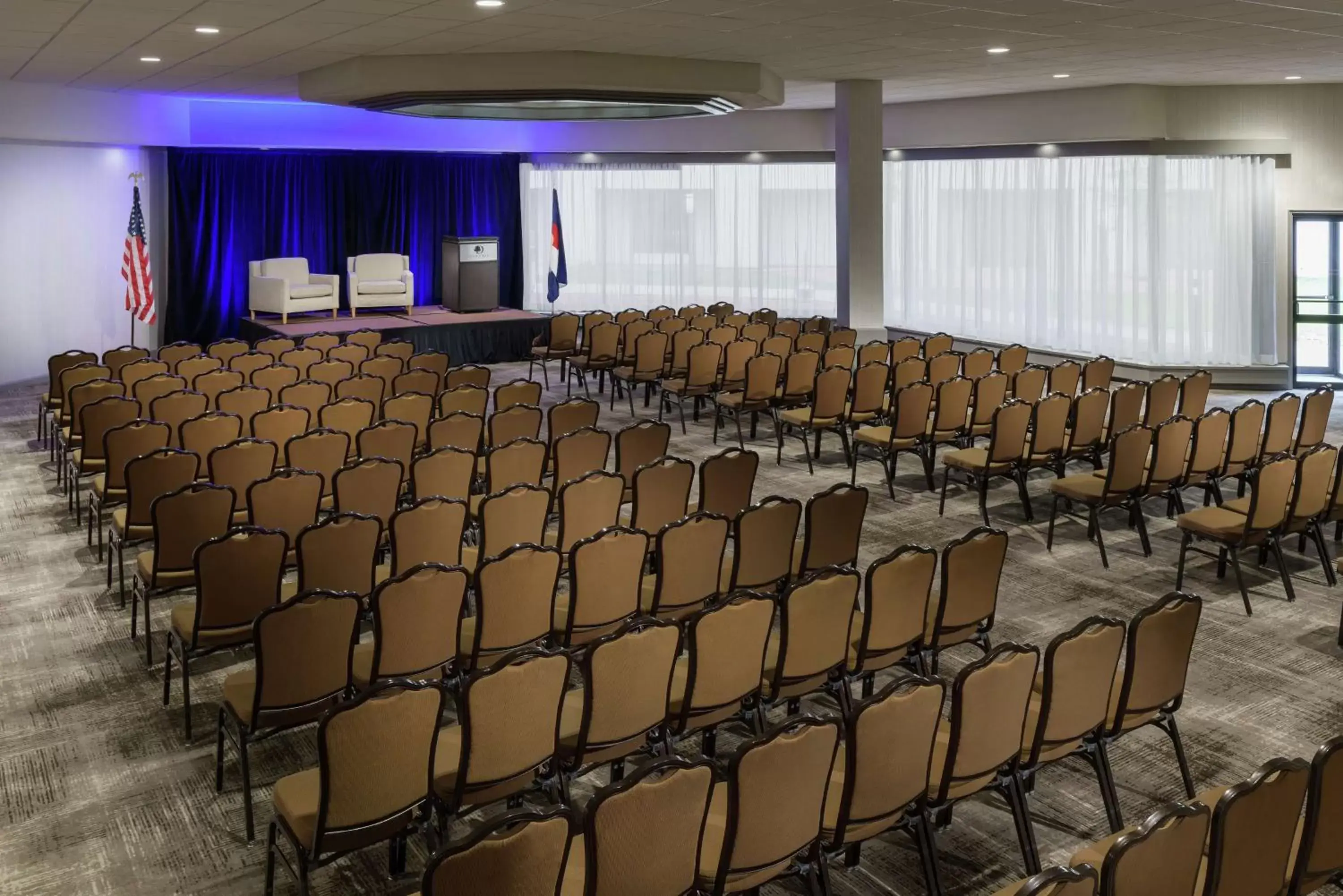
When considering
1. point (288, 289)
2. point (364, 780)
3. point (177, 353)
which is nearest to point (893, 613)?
point (364, 780)

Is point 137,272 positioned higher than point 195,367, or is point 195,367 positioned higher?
point 137,272

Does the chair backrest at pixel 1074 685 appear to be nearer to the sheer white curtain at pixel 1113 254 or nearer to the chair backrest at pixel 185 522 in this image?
the chair backrest at pixel 185 522

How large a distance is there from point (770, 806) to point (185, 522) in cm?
427

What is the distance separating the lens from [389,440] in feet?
30.8

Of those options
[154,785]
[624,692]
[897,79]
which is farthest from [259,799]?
[897,79]

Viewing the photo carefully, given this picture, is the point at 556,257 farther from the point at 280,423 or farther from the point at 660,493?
the point at 660,493

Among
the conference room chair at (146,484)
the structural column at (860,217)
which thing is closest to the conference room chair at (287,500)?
the conference room chair at (146,484)

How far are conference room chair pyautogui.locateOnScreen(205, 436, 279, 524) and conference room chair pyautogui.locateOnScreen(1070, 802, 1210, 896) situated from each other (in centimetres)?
639

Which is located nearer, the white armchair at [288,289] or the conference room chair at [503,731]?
the conference room chair at [503,731]

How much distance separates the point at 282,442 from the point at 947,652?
546 cm

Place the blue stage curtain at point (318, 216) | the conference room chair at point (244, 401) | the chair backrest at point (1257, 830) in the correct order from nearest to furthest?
the chair backrest at point (1257, 830)
the conference room chair at point (244, 401)
the blue stage curtain at point (318, 216)

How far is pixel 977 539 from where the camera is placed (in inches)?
239

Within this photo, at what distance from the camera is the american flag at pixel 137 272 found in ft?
55.7

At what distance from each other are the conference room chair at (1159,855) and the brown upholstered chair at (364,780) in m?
2.23
